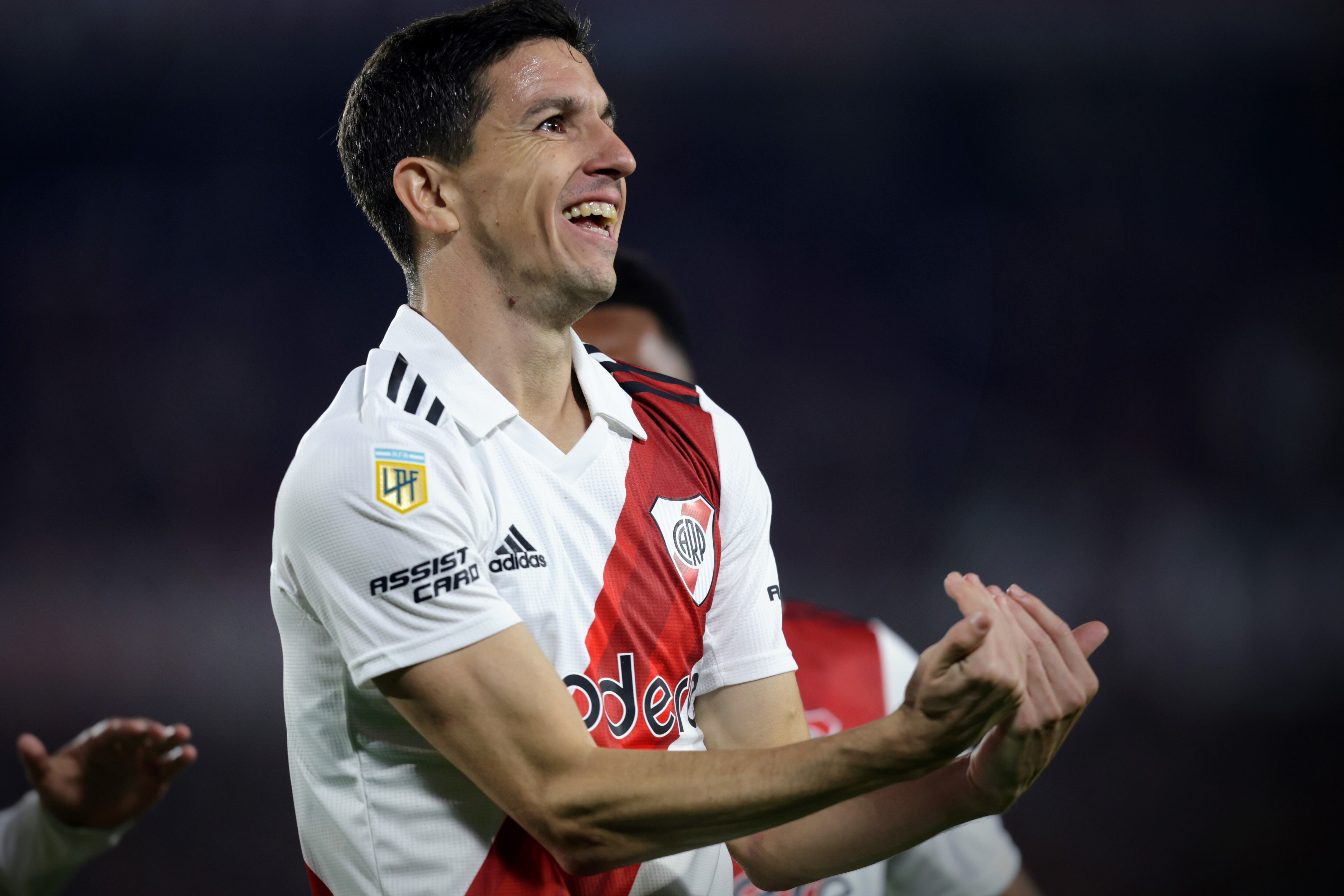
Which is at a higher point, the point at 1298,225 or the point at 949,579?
the point at 1298,225

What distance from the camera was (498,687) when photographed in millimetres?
1235

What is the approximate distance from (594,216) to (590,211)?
2 centimetres

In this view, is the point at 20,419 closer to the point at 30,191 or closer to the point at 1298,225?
the point at 30,191

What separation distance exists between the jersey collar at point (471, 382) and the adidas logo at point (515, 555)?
148mm

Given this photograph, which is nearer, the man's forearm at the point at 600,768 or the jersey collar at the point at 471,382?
the man's forearm at the point at 600,768

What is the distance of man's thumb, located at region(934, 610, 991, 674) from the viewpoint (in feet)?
3.59

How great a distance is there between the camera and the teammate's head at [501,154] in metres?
1.61

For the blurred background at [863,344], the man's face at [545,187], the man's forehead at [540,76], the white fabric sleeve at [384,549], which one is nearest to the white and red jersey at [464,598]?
the white fabric sleeve at [384,549]

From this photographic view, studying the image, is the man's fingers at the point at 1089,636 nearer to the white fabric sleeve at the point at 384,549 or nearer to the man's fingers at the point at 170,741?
the white fabric sleeve at the point at 384,549

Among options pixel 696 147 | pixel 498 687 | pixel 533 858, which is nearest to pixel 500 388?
pixel 498 687

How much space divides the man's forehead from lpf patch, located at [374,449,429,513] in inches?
24.3

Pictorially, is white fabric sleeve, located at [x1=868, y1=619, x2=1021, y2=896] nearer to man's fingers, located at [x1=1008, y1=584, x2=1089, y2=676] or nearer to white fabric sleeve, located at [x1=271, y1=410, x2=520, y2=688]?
man's fingers, located at [x1=1008, y1=584, x2=1089, y2=676]

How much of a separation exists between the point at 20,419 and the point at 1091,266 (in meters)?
3.44

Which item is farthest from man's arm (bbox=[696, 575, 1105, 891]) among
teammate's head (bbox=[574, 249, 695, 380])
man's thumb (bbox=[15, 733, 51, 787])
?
teammate's head (bbox=[574, 249, 695, 380])
